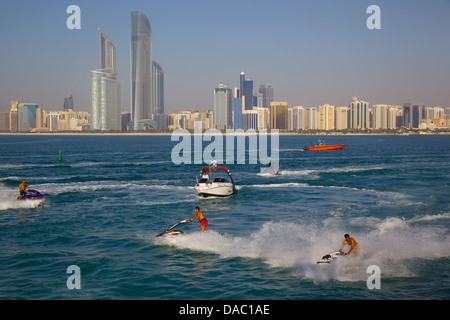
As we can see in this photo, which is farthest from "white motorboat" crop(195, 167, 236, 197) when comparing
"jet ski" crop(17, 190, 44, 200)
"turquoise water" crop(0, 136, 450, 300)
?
"jet ski" crop(17, 190, 44, 200)

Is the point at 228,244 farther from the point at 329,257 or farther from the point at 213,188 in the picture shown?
the point at 213,188

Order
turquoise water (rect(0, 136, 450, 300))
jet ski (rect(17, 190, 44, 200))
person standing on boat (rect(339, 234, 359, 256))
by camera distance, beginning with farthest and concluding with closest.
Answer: jet ski (rect(17, 190, 44, 200)) → person standing on boat (rect(339, 234, 359, 256)) → turquoise water (rect(0, 136, 450, 300))

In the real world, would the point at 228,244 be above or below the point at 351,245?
below

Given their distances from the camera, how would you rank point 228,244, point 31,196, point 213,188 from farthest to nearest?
1. point 213,188
2. point 31,196
3. point 228,244

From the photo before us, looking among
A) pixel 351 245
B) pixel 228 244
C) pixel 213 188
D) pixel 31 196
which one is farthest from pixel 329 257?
pixel 31 196

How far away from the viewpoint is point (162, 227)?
2966 centimetres

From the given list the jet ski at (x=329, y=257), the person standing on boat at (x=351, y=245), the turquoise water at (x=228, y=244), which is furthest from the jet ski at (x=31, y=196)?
the person standing on boat at (x=351, y=245)

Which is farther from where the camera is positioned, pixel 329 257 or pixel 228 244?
pixel 228 244

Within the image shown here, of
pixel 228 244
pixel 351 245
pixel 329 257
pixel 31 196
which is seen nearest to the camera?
pixel 329 257

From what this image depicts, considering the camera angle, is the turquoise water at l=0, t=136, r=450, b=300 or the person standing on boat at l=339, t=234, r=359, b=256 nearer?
the turquoise water at l=0, t=136, r=450, b=300

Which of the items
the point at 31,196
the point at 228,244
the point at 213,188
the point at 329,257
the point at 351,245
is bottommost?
the point at 228,244

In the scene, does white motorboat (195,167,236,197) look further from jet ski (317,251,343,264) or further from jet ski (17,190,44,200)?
jet ski (317,251,343,264)

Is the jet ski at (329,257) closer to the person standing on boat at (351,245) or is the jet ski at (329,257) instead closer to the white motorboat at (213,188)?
the person standing on boat at (351,245)
